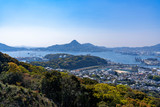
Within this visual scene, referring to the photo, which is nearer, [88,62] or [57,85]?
[57,85]

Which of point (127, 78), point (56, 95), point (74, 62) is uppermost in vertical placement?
point (56, 95)

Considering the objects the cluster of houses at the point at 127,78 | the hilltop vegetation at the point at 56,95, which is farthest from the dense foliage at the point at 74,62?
the hilltop vegetation at the point at 56,95

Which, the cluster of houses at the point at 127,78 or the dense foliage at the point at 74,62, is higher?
the dense foliage at the point at 74,62

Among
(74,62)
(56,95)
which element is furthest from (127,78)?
(56,95)

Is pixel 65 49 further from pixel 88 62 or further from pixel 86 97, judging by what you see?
pixel 86 97

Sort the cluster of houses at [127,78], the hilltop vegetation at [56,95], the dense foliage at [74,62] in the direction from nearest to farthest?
the hilltop vegetation at [56,95], the cluster of houses at [127,78], the dense foliage at [74,62]

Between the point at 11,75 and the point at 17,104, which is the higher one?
the point at 11,75

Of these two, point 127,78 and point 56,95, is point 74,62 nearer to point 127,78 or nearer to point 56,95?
point 127,78

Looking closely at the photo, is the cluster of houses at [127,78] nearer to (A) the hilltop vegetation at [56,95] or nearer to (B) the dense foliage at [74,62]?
(B) the dense foliage at [74,62]

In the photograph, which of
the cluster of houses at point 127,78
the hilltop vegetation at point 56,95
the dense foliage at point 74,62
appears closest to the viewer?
the hilltop vegetation at point 56,95

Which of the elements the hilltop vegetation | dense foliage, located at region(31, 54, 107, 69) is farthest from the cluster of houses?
the hilltop vegetation

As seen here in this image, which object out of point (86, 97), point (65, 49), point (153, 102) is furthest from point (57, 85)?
point (65, 49)
